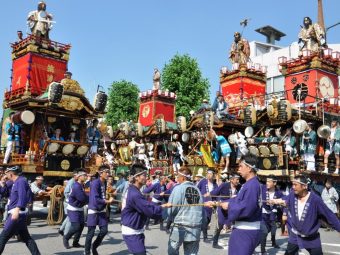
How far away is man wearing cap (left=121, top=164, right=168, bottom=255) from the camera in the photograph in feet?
18.3

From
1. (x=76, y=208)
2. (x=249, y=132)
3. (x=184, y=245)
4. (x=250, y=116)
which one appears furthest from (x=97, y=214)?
(x=249, y=132)

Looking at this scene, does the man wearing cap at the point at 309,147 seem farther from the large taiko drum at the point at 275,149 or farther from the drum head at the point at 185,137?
the drum head at the point at 185,137

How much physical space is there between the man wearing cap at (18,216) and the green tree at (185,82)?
3055cm

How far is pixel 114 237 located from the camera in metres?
10.6

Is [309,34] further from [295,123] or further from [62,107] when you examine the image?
[62,107]

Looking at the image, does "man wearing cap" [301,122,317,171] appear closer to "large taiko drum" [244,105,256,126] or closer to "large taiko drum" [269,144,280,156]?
"large taiko drum" [269,144,280,156]

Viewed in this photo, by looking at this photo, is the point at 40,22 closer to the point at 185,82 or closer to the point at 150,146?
the point at 150,146

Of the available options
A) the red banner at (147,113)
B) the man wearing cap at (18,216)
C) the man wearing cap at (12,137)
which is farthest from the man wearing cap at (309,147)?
the red banner at (147,113)

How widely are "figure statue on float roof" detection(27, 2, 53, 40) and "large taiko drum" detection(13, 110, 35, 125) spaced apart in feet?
36.3

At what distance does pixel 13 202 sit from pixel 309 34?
74.1ft

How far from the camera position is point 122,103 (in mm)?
43000

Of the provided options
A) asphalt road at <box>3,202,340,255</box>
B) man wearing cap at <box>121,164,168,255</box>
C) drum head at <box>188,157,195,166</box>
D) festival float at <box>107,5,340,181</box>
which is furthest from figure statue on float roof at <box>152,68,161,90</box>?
man wearing cap at <box>121,164,168,255</box>

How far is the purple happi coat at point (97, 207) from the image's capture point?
26.4 ft

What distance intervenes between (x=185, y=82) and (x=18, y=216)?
32665mm
